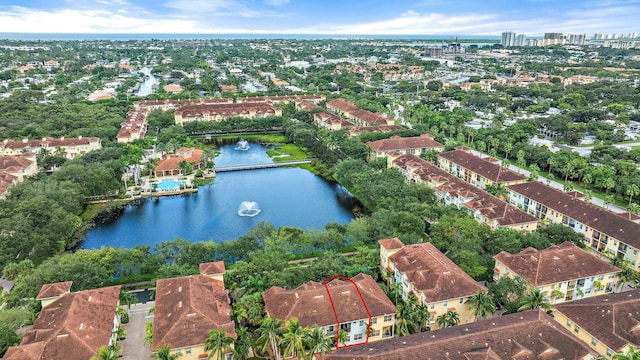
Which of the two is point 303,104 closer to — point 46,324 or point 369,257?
point 369,257

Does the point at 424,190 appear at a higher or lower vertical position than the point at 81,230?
higher

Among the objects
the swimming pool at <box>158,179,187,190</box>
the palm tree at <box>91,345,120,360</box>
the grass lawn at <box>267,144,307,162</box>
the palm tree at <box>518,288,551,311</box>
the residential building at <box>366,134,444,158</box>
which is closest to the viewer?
the palm tree at <box>91,345,120,360</box>

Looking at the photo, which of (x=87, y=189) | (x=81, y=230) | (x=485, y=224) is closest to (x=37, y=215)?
(x=81, y=230)

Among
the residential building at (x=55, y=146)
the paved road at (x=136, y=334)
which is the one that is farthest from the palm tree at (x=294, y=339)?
the residential building at (x=55, y=146)

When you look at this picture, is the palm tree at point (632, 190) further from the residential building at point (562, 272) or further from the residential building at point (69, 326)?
the residential building at point (69, 326)

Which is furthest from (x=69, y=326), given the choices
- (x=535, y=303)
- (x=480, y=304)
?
(x=535, y=303)

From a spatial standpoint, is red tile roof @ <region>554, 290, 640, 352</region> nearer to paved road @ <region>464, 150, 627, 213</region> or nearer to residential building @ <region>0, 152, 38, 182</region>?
paved road @ <region>464, 150, 627, 213</region>

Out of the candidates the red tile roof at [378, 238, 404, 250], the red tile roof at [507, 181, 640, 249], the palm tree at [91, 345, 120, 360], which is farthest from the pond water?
the palm tree at [91, 345, 120, 360]
